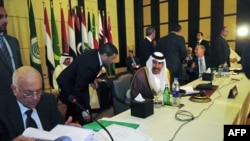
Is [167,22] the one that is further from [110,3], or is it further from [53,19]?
[53,19]

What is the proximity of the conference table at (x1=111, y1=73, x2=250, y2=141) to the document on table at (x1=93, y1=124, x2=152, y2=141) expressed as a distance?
89 mm

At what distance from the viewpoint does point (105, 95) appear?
4082mm

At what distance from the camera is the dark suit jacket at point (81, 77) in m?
2.36

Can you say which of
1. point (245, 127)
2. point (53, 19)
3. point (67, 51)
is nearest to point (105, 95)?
point (67, 51)

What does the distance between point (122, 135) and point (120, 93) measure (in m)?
1.08

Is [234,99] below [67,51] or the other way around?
below

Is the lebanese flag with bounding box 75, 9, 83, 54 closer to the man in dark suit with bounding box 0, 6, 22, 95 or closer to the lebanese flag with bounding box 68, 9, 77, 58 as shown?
the lebanese flag with bounding box 68, 9, 77, 58

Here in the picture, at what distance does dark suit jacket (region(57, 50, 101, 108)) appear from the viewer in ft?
7.73

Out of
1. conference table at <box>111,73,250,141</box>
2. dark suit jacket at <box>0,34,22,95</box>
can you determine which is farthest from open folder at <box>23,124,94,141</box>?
dark suit jacket at <box>0,34,22,95</box>

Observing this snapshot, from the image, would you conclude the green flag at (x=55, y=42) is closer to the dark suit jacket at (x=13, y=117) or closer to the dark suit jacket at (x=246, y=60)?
the dark suit jacket at (x=13, y=117)

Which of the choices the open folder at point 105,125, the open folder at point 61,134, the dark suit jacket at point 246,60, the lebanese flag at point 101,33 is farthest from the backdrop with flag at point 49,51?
the dark suit jacket at point 246,60

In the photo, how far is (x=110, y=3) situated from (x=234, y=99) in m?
4.64

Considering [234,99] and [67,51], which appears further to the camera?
[67,51]

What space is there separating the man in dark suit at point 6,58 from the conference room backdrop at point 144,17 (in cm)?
175
